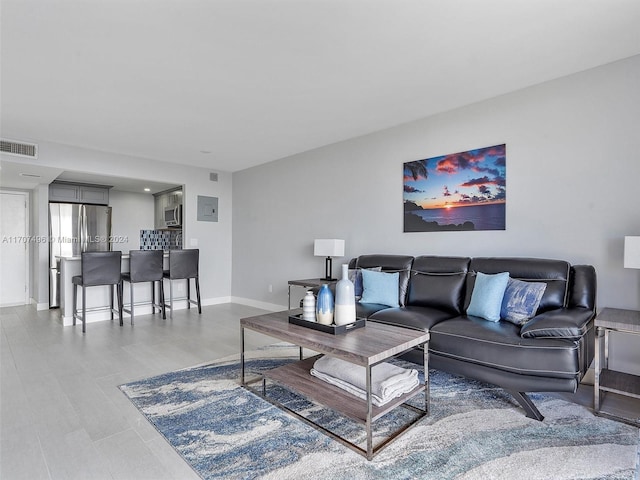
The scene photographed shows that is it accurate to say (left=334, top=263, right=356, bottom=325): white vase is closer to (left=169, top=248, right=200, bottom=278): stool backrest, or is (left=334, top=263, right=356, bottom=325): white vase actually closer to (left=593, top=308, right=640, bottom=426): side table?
(left=593, top=308, right=640, bottom=426): side table

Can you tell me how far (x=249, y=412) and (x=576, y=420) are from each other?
2.01 m

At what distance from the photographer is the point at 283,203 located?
5387mm

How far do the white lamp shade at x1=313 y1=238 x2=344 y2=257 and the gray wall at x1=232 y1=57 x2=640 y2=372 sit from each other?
0.23m

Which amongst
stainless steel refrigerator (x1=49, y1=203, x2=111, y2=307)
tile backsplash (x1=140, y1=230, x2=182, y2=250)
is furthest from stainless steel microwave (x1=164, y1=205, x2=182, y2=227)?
stainless steel refrigerator (x1=49, y1=203, x2=111, y2=307)

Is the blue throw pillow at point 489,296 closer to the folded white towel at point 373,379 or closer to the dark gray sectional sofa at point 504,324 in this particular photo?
the dark gray sectional sofa at point 504,324

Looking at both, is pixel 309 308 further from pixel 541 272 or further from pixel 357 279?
pixel 541 272

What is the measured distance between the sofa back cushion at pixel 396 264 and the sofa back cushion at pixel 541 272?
1.94ft

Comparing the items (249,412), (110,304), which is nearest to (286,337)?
(249,412)

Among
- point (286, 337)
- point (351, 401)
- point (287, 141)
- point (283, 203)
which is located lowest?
point (351, 401)

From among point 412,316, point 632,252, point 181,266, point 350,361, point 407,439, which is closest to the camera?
point 350,361

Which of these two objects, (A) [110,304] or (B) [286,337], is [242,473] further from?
(A) [110,304]

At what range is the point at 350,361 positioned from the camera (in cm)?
182

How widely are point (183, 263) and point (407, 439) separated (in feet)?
13.9

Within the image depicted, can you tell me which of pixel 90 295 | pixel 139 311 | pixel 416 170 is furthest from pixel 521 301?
pixel 90 295
